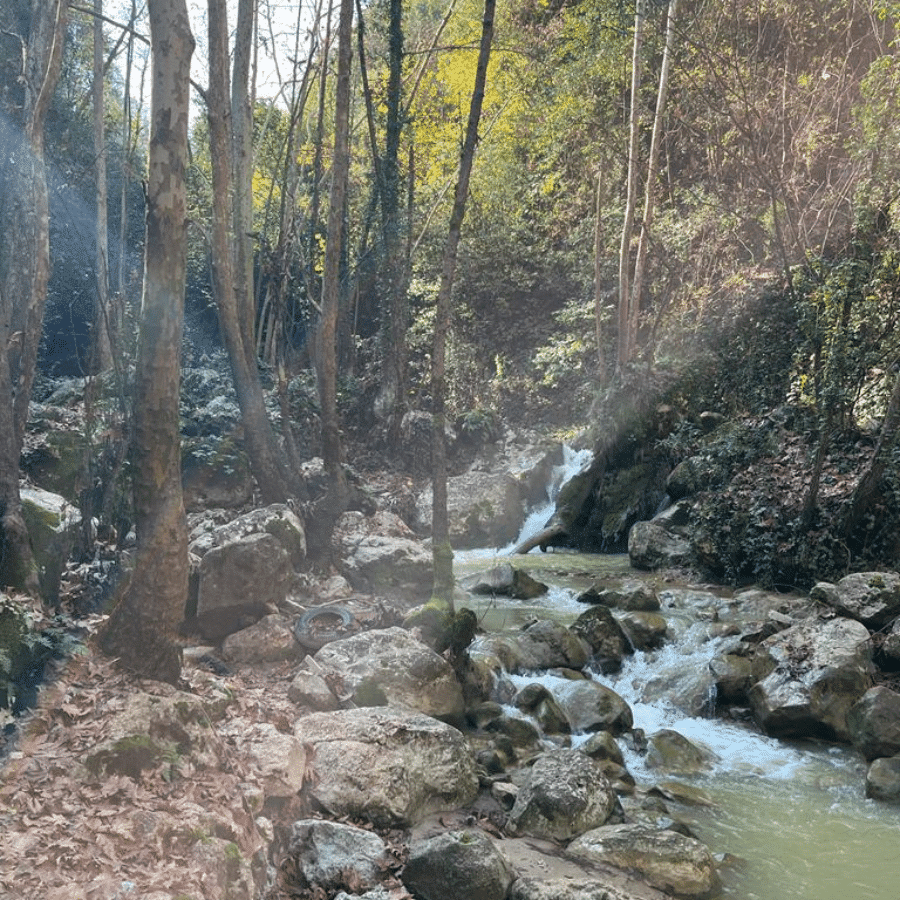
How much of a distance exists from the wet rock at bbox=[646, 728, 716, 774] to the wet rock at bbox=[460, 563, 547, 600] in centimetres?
450

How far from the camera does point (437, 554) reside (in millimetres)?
8742

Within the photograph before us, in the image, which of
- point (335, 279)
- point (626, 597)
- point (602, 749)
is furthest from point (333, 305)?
point (602, 749)

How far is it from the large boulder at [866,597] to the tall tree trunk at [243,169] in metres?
7.82

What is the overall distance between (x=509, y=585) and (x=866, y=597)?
4.68 metres

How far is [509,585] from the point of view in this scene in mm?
11719

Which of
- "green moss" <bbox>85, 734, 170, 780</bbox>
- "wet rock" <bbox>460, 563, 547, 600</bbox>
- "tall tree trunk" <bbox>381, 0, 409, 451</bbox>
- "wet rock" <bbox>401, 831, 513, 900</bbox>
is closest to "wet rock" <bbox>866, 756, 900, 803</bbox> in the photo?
"wet rock" <bbox>401, 831, 513, 900</bbox>

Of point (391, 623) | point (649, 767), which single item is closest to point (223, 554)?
point (391, 623)

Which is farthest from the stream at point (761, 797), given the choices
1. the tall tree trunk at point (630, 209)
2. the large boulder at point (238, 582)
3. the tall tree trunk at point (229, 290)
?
the tall tree trunk at point (630, 209)

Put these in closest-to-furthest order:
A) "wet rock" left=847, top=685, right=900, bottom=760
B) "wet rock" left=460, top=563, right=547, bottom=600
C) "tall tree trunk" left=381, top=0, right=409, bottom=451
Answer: "wet rock" left=847, top=685, right=900, bottom=760 < "wet rock" left=460, top=563, right=547, bottom=600 < "tall tree trunk" left=381, top=0, right=409, bottom=451

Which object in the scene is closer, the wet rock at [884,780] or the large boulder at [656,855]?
the large boulder at [656,855]

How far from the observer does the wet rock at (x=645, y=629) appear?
9273mm

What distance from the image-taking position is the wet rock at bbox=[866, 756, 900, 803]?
6258mm

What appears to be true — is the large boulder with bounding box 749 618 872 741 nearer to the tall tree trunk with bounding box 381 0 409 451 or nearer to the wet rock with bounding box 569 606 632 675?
the wet rock with bounding box 569 606 632 675

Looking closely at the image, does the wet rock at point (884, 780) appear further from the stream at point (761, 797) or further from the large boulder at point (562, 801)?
the large boulder at point (562, 801)
